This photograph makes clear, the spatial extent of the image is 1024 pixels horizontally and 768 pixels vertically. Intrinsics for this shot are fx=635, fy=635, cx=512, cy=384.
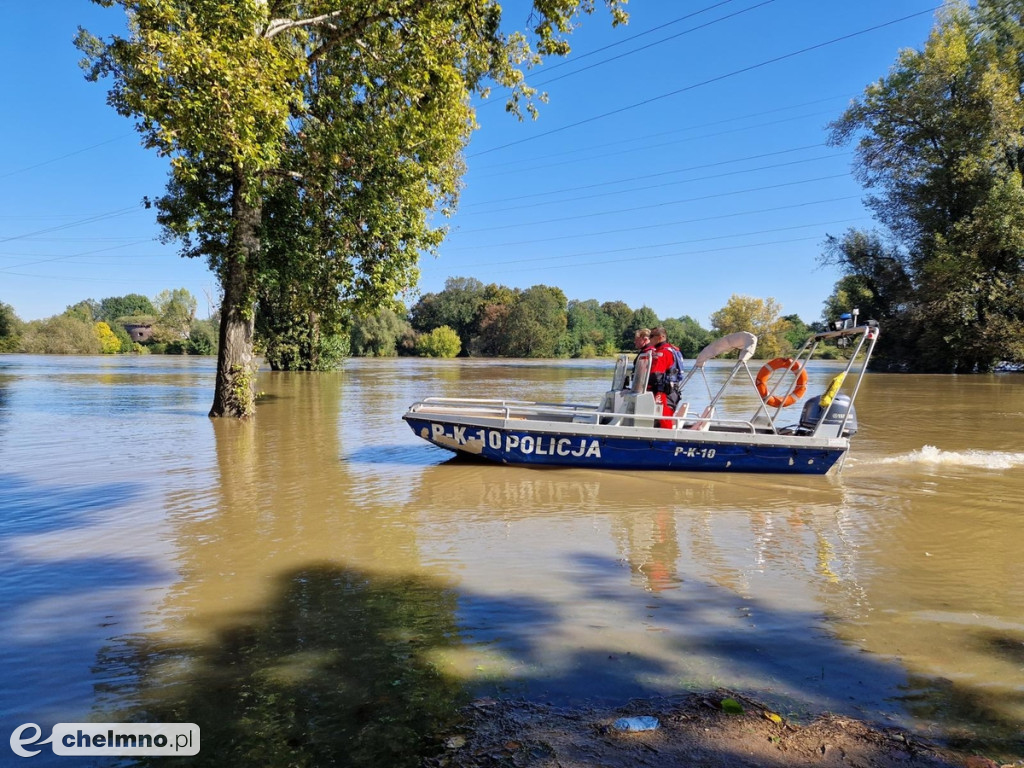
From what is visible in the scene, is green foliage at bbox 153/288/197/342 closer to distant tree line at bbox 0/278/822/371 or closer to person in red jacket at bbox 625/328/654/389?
distant tree line at bbox 0/278/822/371

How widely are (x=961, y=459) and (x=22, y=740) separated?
1350cm

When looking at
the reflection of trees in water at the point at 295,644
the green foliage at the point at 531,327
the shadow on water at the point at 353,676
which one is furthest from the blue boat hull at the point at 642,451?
the green foliage at the point at 531,327

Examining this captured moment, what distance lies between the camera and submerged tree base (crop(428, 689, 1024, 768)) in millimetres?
2865

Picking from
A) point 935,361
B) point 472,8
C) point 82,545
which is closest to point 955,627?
point 82,545

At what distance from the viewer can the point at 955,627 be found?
14.9 feet

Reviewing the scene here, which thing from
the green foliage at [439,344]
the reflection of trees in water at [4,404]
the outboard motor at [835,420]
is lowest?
the reflection of trees in water at [4,404]

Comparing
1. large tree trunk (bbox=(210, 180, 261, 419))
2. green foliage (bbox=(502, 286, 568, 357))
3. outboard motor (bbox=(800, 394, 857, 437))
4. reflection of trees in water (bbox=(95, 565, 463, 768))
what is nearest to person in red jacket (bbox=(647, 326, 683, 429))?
outboard motor (bbox=(800, 394, 857, 437))

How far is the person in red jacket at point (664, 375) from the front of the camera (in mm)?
10695

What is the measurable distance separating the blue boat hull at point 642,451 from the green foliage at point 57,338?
3650 inches

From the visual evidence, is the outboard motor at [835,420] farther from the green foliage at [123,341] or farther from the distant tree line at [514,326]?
the green foliage at [123,341]

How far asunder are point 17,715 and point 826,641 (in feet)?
16.0

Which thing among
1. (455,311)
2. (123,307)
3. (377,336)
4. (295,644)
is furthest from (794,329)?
(123,307)

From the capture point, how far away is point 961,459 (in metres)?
11.5

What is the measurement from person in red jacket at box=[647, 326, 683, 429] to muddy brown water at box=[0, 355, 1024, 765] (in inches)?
50.9
